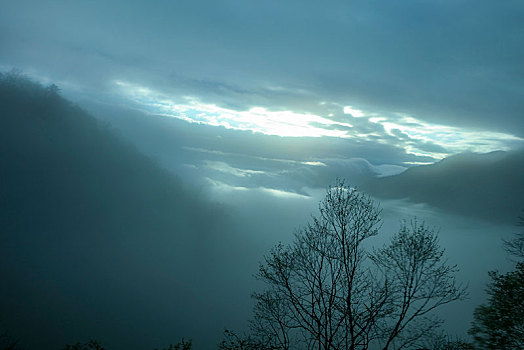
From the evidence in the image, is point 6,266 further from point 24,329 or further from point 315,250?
point 315,250

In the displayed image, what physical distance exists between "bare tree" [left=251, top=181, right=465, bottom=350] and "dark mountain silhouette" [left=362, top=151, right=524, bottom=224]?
63.5 meters

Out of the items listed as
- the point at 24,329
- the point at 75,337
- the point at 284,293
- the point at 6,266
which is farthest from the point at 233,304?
the point at 284,293

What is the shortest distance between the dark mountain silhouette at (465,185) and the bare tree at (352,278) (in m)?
63.5

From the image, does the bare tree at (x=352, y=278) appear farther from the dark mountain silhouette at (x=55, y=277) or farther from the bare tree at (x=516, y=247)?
the dark mountain silhouette at (x=55, y=277)

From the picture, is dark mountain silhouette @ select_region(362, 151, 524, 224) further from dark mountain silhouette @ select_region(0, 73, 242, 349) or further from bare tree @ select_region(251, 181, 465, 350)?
dark mountain silhouette @ select_region(0, 73, 242, 349)

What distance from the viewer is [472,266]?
48.8 meters

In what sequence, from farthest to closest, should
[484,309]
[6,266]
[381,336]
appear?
[6,266], [484,309], [381,336]

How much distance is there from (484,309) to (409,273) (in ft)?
14.3

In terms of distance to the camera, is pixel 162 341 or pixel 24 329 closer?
pixel 24 329

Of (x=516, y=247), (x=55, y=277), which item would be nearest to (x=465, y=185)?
(x=516, y=247)

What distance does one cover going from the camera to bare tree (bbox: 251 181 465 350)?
15.0 m

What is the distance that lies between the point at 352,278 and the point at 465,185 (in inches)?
5261

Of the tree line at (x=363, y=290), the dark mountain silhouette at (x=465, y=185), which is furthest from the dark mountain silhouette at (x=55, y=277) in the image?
the tree line at (x=363, y=290)

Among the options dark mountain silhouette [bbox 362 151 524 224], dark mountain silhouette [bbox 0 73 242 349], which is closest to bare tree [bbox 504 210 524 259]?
dark mountain silhouette [bbox 362 151 524 224]
